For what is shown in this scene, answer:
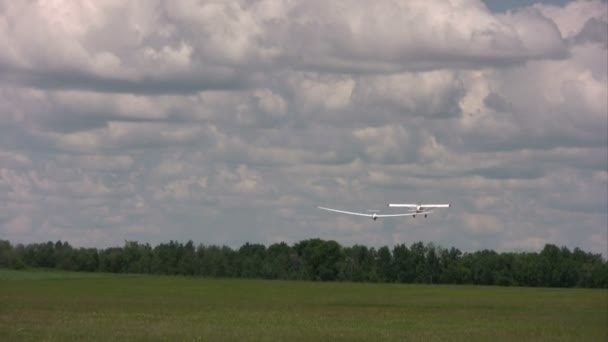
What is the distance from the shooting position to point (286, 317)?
62781 mm

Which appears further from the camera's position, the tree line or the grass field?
the tree line

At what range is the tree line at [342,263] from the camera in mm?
170750

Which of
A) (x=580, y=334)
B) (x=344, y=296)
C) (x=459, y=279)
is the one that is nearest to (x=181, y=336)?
(x=580, y=334)

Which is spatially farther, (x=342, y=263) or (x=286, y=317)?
(x=342, y=263)

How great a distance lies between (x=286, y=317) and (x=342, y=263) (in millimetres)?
130059

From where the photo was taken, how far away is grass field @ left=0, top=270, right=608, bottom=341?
49406mm

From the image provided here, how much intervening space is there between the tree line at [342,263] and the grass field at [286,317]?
71.5 metres

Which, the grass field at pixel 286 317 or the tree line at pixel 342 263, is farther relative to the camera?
the tree line at pixel 342 263

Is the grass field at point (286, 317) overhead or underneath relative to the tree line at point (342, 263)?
underneath

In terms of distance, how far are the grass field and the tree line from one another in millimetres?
71506

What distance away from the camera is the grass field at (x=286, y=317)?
49406 mm

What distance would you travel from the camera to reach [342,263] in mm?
192375

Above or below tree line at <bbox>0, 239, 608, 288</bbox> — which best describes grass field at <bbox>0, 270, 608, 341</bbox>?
below

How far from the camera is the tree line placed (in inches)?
6722
